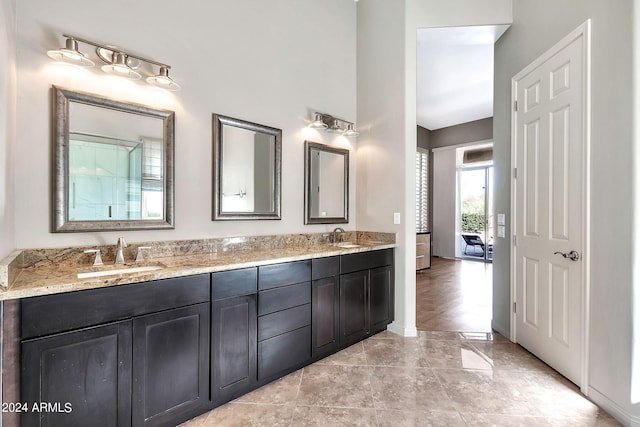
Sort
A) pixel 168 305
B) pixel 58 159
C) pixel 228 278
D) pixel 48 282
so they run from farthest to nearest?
pixel 228 278 < pixel 58 159 < pixel 168 305 < pixel 48 282

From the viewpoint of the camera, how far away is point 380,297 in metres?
3.05

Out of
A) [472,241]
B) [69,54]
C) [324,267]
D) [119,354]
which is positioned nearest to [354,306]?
[324,267]

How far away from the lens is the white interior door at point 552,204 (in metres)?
2.13

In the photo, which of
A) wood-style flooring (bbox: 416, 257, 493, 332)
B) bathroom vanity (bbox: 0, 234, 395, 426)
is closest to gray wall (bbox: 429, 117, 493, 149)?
wood-style flooring (bbox: 416, 257, 493, 332)

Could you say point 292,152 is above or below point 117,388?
above

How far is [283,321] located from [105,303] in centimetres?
118

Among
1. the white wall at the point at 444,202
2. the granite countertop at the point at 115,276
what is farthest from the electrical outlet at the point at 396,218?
the white wall at the point at 444,202

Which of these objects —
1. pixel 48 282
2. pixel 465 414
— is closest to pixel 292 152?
pixel 48 282

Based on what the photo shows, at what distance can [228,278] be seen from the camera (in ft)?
6.23

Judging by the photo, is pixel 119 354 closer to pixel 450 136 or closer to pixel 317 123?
pixel 317 123

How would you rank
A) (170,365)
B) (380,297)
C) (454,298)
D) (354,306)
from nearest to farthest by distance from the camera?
(170,365)
(354,306)
(380,297)
(454,298)

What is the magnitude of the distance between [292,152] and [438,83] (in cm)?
361

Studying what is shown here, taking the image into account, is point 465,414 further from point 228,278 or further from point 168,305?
point 168,305

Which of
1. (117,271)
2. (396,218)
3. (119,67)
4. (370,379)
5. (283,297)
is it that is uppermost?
(119,67)
